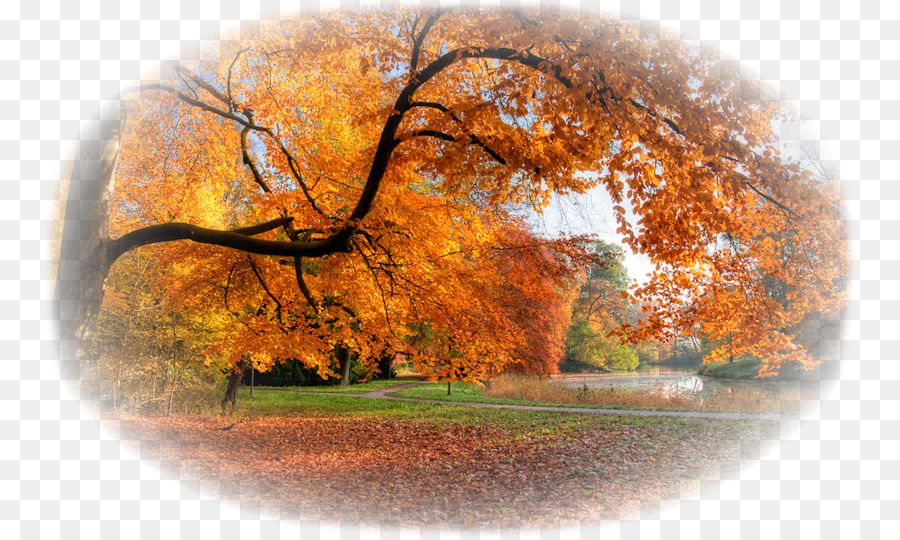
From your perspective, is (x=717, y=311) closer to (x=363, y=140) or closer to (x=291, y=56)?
(x=363, y=140)

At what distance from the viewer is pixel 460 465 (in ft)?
23.0

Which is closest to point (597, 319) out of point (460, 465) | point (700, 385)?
point (700, 385)

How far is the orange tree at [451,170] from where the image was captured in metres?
3.62

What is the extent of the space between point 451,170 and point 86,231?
4.53 m

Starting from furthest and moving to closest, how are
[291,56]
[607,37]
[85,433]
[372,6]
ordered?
[291,56]
[372,6]
[607,37]
[85,433]

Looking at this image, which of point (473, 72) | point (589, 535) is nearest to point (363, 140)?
point (473, 72)

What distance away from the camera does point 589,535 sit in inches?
162

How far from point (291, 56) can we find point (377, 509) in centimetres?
730

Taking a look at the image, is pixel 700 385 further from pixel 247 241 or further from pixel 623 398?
pixel 247 241

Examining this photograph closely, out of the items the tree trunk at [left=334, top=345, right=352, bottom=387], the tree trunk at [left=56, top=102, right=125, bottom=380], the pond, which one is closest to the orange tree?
the tree trunk at [left=56, top=102, right=125, bottom=380]

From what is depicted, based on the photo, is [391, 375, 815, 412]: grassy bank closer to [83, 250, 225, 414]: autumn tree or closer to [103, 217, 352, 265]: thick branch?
[83, 250, 225, 414]: autumn tree

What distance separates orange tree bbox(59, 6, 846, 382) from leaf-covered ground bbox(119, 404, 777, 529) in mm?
1885

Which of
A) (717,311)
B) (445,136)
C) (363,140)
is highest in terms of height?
(363,140)

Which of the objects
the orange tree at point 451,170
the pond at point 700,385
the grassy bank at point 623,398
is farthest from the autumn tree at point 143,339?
the pond at point 700,385
